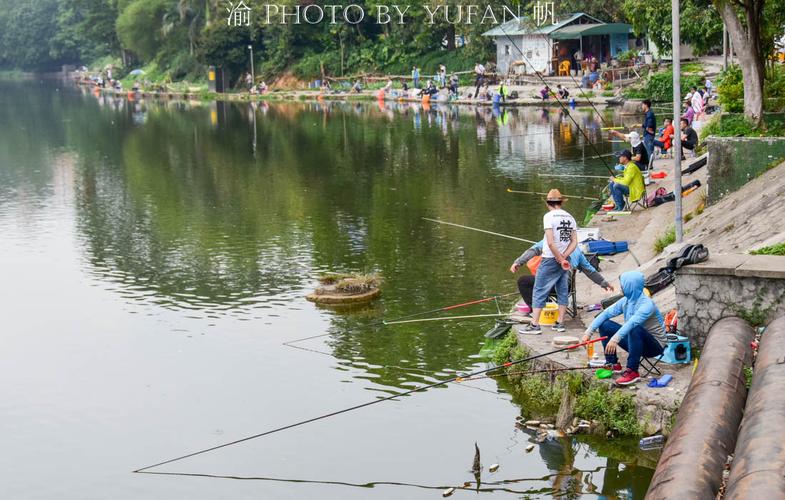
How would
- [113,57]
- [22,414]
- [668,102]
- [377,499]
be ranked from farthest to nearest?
1. [113,57]
2. [668,102]
3. [22,414]
4. [377,499]

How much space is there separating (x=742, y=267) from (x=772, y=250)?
173 cm

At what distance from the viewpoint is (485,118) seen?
61062 mm

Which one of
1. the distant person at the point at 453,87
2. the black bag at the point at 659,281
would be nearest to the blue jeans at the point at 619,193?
the black bag at the point at 659,281

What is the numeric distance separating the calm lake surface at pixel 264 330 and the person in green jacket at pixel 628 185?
2176 millimetres

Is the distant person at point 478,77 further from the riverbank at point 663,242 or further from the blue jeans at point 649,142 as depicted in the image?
the riverbank at point 663,242

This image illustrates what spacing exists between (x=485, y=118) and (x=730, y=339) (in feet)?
158

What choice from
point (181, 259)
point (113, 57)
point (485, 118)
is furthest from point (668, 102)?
point (113, 57)

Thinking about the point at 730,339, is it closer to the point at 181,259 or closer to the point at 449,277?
the point at 449,277

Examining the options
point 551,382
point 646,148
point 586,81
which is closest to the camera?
point 551,382

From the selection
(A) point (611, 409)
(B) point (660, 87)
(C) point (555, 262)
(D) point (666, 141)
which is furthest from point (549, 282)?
(B) point (660, 87)

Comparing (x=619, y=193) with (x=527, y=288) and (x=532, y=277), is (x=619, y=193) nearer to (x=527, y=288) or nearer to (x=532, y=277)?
(x=532, y=277)

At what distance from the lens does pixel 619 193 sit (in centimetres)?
2631

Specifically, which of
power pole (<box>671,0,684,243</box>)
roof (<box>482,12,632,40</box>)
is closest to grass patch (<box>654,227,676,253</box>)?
power pole (<box>671,0,684,243</box>)

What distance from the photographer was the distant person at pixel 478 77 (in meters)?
72.5
